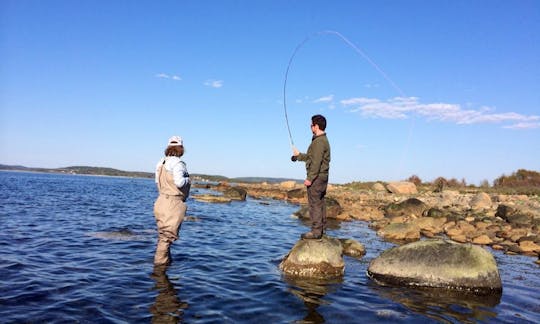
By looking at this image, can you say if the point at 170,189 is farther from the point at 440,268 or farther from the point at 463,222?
the point at 463,222

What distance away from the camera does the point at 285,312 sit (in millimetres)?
6391

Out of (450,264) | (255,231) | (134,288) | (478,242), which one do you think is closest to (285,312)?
(134,288)

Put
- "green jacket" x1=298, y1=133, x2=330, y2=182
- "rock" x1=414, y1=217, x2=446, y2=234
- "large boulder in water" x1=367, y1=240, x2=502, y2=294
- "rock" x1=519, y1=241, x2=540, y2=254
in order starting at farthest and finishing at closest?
"rock" x1=414, y1=217, x2=446, y2=234 → "rock" x1=519, y1=241, x2=540, y2=254 → "green jacket" x1=298, y1=133, x2=330, y2=182 → "large boulder in water" x1=367, y1=240, x2=502, y2=294

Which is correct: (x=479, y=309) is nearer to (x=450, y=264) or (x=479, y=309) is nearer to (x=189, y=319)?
(x=450, y=264)

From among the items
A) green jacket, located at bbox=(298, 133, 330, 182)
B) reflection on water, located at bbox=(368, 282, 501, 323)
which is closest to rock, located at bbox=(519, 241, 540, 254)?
reflection on water, located at bbox=(368, 282, 501, 323)

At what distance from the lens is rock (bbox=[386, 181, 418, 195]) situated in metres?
36.8

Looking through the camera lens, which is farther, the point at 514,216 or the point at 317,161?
the point at 514,216

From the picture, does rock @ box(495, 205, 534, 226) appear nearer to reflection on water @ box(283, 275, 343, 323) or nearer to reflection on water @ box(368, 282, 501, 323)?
reflection on water @ box(368, 282, 501, 323)

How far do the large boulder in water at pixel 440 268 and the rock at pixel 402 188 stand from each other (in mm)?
28729

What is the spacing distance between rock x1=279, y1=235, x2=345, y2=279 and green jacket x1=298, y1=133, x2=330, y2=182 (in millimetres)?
1711

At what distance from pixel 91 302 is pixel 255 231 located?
10.1m

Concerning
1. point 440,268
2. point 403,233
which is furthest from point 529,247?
point 440,268

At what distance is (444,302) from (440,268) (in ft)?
3.92

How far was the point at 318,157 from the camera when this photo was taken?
8734mm
